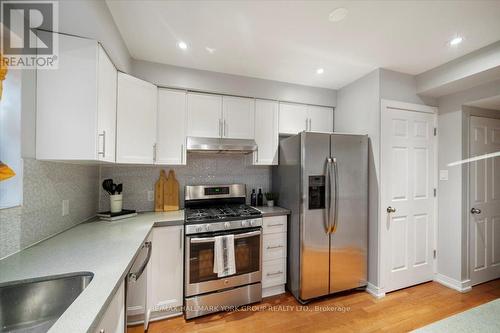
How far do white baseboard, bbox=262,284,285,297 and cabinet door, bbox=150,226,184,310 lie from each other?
2.96 ft

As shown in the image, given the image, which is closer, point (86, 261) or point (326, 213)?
point (86, 261)

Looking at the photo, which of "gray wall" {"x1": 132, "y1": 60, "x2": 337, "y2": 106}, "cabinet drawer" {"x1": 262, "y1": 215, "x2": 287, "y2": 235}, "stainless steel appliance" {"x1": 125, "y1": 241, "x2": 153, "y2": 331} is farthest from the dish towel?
"gray wall" {"x1": 132, "y1": 60, "x2": 337, "y2": 106}

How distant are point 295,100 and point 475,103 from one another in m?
2.02

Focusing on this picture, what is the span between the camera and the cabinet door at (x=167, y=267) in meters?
1.89

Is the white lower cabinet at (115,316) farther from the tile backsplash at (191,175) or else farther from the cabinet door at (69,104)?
the tile backsplash at (191,175)

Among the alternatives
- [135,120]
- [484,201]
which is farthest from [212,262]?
[484,201]

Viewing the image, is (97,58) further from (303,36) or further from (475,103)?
(475,103)

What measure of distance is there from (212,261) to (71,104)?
1706 millimetres

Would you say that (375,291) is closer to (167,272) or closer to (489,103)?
(167,272)

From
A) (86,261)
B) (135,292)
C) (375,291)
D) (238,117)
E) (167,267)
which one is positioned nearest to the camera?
(86,261)

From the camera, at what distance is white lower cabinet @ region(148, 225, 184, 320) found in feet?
6.19

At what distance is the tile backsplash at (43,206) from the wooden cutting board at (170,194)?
727mm

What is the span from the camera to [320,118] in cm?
289

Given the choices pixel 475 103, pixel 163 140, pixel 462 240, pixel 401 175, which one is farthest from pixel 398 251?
pixel 163 140
